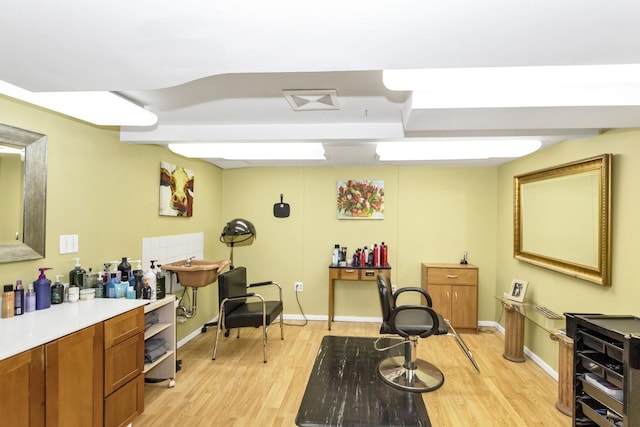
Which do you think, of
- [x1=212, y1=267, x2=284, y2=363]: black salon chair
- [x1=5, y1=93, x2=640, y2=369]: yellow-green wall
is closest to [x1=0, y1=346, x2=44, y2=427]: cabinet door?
[x1=5, y1=93, x2=640, y2=369]: yellow-green wall

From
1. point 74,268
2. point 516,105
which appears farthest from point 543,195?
point 74,268

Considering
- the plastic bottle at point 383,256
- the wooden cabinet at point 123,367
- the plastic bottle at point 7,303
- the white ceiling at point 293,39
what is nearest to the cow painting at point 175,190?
the wooden cabinet at point 123,367

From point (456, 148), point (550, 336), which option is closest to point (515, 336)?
point (550, 336)

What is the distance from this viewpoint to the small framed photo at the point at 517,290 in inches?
135

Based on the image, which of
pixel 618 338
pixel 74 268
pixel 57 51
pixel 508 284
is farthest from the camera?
pixel 508 284

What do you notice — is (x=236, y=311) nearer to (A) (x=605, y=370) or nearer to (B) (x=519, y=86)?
(A) (x=605, y=370)

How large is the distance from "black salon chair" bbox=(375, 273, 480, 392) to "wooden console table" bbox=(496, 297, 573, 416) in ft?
1.62

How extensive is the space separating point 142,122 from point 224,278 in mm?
1751

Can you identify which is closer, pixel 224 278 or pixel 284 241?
pixel 224 278

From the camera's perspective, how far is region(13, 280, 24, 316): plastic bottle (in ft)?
6.07

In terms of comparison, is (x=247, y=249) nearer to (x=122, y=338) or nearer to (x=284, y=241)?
(x=284, y=241)

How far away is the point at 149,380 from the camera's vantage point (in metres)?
2.83

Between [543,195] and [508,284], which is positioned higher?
[543,195]

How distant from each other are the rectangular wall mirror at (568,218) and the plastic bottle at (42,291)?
3.61 meters
